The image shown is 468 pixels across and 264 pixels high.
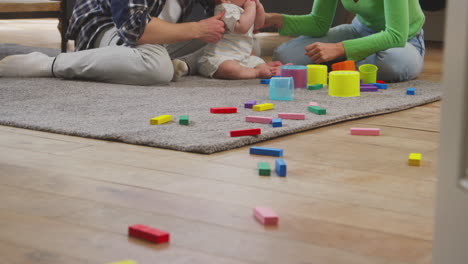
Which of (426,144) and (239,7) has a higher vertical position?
(239,7)

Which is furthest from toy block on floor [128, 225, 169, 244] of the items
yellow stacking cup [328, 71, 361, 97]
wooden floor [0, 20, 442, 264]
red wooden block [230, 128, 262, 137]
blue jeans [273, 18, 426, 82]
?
blue jeans [273, 18, 426, 82]

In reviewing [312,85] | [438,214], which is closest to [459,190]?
[438,214]

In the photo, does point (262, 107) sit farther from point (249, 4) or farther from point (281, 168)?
point (249, 4)

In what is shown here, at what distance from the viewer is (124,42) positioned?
2.36 m

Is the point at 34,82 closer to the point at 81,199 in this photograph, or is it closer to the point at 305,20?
the point at 305,20

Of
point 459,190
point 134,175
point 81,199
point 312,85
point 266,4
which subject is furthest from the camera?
point 266,4

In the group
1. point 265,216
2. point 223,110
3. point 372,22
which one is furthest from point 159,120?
point 372,22

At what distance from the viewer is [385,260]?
0.83m

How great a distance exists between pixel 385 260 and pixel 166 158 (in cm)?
61

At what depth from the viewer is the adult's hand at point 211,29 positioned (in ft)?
7.68

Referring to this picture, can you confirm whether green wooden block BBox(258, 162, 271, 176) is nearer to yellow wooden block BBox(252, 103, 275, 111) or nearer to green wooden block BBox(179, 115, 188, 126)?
green wooden block BBox(179, 115, 188, 126)

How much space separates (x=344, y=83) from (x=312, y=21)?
0.72m

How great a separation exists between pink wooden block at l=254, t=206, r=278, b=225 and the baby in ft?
4.97

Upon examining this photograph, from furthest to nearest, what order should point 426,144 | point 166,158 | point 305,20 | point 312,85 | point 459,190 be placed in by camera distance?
point 305,20
point 312,85
point 426,144
point 166,158
point 459,190
